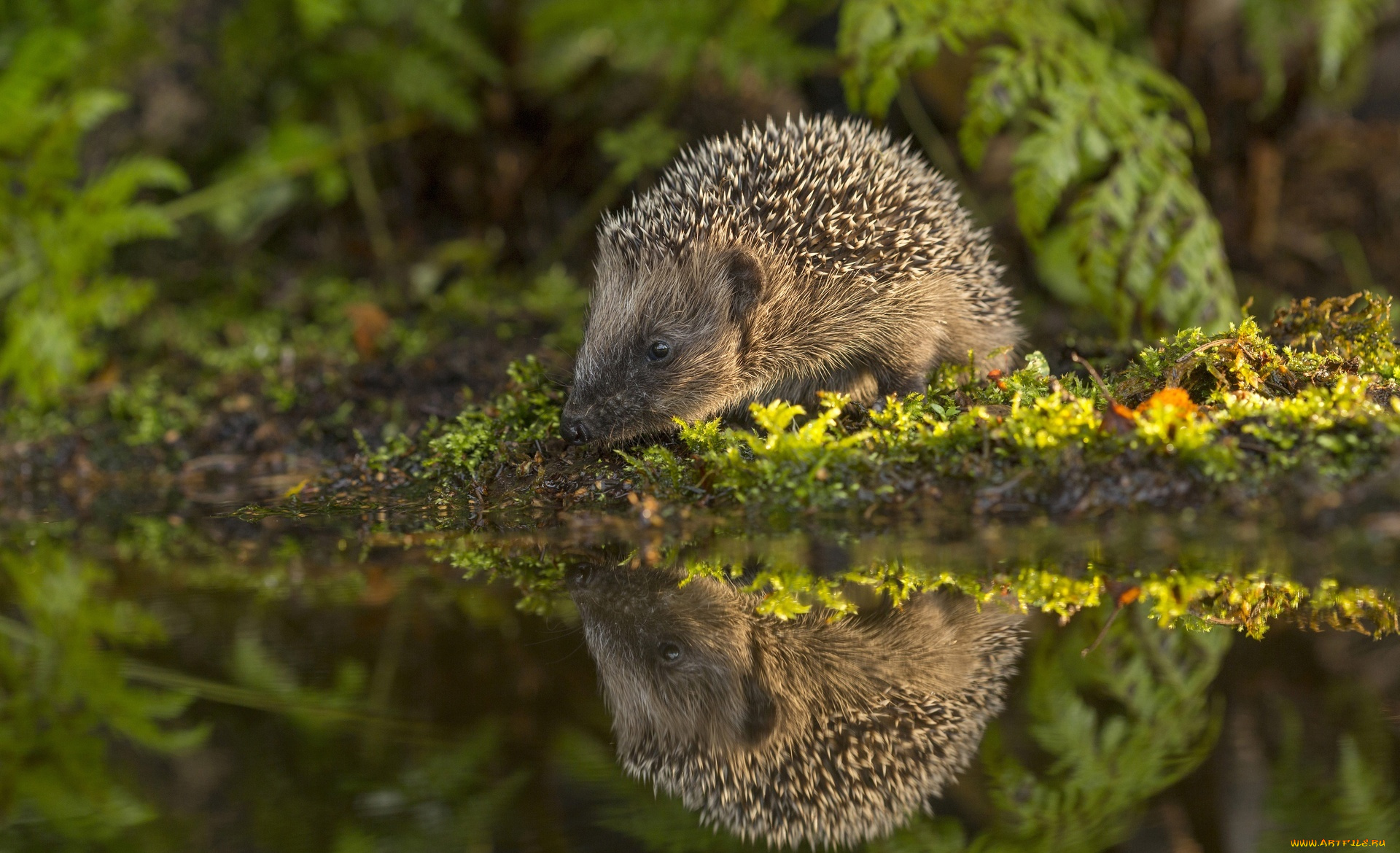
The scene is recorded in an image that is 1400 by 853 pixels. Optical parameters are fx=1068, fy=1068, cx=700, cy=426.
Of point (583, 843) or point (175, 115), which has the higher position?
point (175, 115)

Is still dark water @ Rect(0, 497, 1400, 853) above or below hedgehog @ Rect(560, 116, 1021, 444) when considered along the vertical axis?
below

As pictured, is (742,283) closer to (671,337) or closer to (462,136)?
(671,337)

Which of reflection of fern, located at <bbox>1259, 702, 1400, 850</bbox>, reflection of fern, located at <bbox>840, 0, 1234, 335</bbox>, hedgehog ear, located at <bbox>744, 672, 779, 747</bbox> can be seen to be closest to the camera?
reflection of fern, located at <bbox>1259, 702, 1400, 850</bbox>

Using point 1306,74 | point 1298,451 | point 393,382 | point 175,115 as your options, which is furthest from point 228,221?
point 1306,74

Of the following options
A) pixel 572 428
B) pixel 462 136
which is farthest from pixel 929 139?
pixel 572 428

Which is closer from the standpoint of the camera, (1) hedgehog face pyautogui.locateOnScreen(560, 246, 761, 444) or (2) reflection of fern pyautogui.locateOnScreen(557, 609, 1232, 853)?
(2) reflection of fern pyautogui.locateOnScreen(557, 609, 1232, 853)

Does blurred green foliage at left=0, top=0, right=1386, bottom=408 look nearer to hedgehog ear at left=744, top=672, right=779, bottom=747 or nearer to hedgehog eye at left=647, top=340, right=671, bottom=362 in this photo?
A: hedgehog eye at left=647, top=340, right=671, bottom=362

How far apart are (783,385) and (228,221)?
5413 millimetres

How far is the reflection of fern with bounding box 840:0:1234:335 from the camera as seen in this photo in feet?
19.8

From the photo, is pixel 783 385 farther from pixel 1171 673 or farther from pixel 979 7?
pixel 1171 673

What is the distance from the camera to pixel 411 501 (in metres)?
4.97

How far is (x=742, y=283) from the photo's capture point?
550 centimetres

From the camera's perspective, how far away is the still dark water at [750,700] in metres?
2.02

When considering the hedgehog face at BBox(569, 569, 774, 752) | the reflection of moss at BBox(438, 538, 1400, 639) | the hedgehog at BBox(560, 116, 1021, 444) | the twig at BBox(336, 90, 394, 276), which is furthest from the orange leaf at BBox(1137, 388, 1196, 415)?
the twig at BBox(336, 90, 394, 276)
